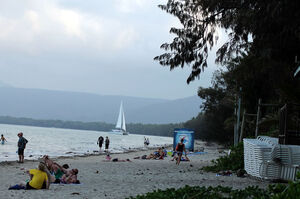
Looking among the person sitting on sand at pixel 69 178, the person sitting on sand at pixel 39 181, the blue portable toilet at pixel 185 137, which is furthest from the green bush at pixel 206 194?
the blue portable toilet at pixel 185 137

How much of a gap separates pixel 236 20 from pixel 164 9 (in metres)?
3.52

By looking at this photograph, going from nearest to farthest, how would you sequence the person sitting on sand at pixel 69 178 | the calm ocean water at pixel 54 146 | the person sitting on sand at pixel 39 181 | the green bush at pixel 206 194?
the green bush at pixel 206 194 < the person sitting on sand at pixel 39 181 < the person sitting on sand at pixel 69 178 < the calm ocean water at pixel 54 146

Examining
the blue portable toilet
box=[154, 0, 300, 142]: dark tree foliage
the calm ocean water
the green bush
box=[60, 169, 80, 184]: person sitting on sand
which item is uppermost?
box=[154, 0, 300, 142]: dark tree foliage

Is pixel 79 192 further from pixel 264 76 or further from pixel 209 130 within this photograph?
pixel 209 130

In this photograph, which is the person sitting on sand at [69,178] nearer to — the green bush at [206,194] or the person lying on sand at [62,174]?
the person lying on sand at [62,174]

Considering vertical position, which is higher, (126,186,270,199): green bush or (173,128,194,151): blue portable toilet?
(173,128,194,151): blue portable toilet

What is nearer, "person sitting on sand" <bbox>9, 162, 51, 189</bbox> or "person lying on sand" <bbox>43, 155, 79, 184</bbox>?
"person sitting on sand" <bbox>9, 162, 51, 189</bbox>

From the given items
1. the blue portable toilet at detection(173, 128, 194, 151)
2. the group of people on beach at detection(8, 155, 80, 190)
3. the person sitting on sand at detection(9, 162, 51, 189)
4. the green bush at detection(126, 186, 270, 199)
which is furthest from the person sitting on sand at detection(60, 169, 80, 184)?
the blue portable toilet at detection(173, 128, 194, 151)

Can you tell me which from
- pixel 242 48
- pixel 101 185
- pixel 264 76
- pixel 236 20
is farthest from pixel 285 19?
pixel 264 76

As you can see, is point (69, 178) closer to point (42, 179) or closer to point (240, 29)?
point (42, 179)

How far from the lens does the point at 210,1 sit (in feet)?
47.9

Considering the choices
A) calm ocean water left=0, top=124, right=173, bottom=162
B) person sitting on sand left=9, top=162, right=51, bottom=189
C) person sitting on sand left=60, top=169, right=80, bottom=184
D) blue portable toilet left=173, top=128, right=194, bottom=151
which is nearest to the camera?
person sitting on sand left=9, top=162, right=51, bottom=189

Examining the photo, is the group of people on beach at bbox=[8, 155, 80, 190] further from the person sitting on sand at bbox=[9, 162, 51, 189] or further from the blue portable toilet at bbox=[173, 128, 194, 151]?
the blue portable toilet at bbox=[173, 128, 194, 151]

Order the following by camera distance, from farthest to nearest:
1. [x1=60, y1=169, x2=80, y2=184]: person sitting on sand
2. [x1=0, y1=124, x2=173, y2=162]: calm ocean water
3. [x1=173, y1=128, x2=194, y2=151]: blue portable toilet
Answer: [x1=0, y1=124, x2=173, y2=162]: calm ocean water, [x1=173, y1=128, x2=194, y2=151]: blue portable toilet, [x1=60, y1=169, x2=80, y2=184]: person sitting on sand
